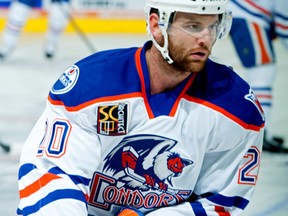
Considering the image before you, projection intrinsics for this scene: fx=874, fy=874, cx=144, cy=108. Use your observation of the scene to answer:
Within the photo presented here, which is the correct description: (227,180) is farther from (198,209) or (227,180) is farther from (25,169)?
(25,169)

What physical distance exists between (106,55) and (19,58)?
4.88 metres

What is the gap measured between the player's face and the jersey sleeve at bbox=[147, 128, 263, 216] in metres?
0.24

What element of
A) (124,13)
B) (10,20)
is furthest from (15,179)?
(124,13)

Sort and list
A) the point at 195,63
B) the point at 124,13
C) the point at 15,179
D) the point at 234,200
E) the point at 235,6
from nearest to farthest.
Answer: the point at 195,63 → the point at 234,200 → the point at 15,179 → the point at 235,6 → the point at 124,13

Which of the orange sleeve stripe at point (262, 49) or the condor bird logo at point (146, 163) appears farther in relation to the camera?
the orange sleeve stripe at point (262, 49)

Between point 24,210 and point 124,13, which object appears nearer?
point 24,210

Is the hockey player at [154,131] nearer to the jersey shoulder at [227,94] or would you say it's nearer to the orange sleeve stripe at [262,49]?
the jersey shoulder at [227,94]

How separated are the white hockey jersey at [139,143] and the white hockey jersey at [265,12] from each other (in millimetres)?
1870

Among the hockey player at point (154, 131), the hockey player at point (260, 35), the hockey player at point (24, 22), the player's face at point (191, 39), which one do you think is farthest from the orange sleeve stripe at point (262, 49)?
the hockey player at point (24, 22)

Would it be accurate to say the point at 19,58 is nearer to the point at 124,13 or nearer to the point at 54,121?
the point at 124,13

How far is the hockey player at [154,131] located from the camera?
6.21 feet

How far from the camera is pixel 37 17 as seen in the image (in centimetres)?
793

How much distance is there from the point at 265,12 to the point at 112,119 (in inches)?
82.3

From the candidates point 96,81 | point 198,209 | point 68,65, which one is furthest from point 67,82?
point 68,65
